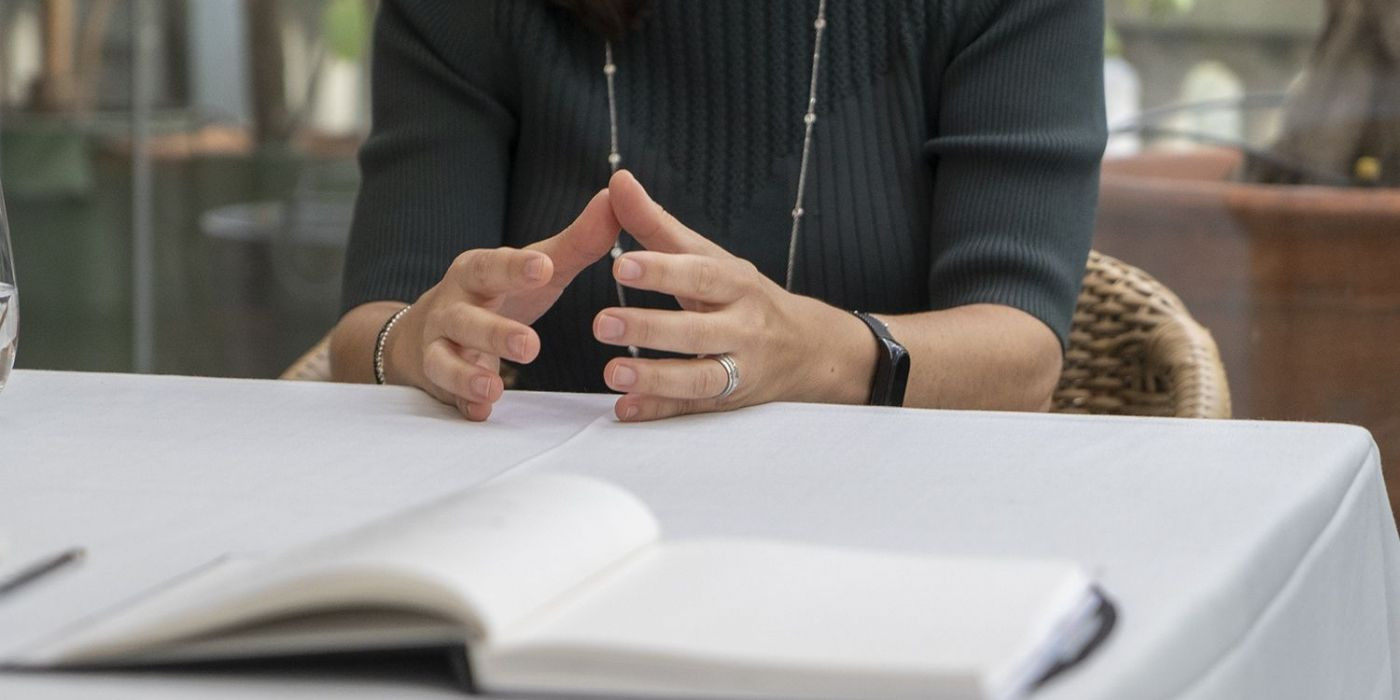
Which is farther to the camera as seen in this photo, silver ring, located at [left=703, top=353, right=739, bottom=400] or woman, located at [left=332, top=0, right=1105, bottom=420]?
woman, located at [left=332, top=0, right=1105, bottom=420]

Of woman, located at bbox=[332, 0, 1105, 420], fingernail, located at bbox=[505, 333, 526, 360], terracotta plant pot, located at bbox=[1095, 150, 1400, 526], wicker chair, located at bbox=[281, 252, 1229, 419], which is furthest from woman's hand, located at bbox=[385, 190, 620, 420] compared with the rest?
terracotta plant pot, located at bbox=[1095, 150, 1400, 526]

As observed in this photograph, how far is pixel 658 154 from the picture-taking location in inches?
55.5

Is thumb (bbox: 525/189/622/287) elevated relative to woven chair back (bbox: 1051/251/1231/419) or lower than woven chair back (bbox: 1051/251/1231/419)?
elevated

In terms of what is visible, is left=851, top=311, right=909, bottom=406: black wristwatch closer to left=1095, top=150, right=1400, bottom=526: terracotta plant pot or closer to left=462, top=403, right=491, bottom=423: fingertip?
left=462, top=403, right=491, bottom=423: fingertip

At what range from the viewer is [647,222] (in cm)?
103

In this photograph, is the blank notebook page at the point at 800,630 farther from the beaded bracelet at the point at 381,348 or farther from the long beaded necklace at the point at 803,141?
the long beaded necklace at the point at 803,141

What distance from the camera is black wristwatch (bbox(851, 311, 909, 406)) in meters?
1.10

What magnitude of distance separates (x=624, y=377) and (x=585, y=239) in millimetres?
137

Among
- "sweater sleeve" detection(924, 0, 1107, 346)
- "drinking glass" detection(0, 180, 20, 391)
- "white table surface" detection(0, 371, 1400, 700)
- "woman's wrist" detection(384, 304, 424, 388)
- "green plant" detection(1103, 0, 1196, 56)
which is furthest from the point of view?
"green plant" detection(1103, 0, 1196, 56)

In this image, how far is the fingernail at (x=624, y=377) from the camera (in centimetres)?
92

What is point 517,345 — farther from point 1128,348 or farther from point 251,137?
point 251,137

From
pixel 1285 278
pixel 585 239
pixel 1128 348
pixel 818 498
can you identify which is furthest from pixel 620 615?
pixel 1285 278

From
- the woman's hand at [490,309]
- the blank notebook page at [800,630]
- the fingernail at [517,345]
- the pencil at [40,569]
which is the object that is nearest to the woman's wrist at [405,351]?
the woman's hand at [490,309]

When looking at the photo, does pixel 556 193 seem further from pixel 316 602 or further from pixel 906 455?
pixel 316 602
